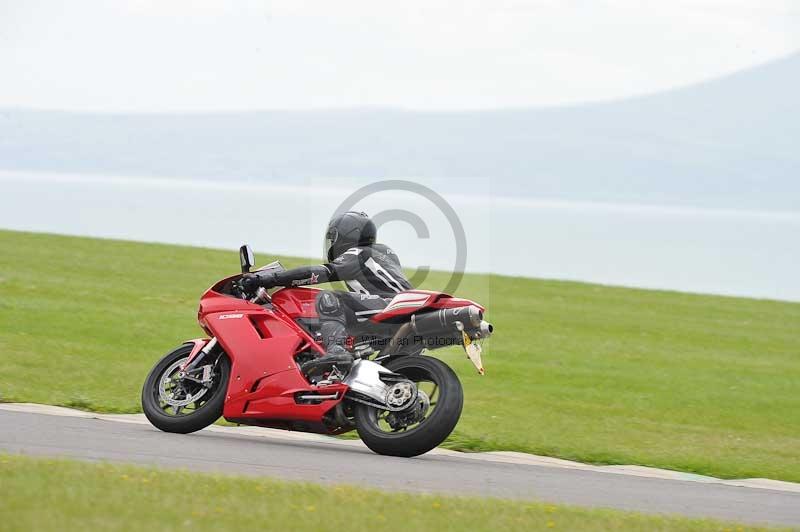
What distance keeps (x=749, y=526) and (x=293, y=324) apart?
413 cm

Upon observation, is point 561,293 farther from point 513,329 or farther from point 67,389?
point 67,389

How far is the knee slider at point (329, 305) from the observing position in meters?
9.70

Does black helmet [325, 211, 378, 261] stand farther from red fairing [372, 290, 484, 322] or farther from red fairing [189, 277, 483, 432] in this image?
red fairing [372, 290, 484, 322]

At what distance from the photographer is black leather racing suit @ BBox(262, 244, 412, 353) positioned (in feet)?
31.3

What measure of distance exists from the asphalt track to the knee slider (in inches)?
45.1

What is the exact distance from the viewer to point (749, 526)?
7195 millimetres

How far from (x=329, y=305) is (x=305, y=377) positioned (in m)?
0.66

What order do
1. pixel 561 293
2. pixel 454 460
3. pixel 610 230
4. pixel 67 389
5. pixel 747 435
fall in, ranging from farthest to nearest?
1. pixel 610 230
2. pixel 561 293
3. pixel 747 435
4. pixel 67 389
5. pixel 454 460

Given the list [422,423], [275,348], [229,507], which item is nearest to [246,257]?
[275,348]

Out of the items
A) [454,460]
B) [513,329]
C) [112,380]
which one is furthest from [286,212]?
[454,460]

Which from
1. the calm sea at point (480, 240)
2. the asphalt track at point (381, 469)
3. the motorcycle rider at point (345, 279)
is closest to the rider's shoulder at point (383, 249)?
the motorcycle rider at point (345, 279)

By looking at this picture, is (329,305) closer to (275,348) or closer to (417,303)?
(275,348)

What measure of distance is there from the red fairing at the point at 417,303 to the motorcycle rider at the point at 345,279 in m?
0.30

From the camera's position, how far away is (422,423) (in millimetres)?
8969
